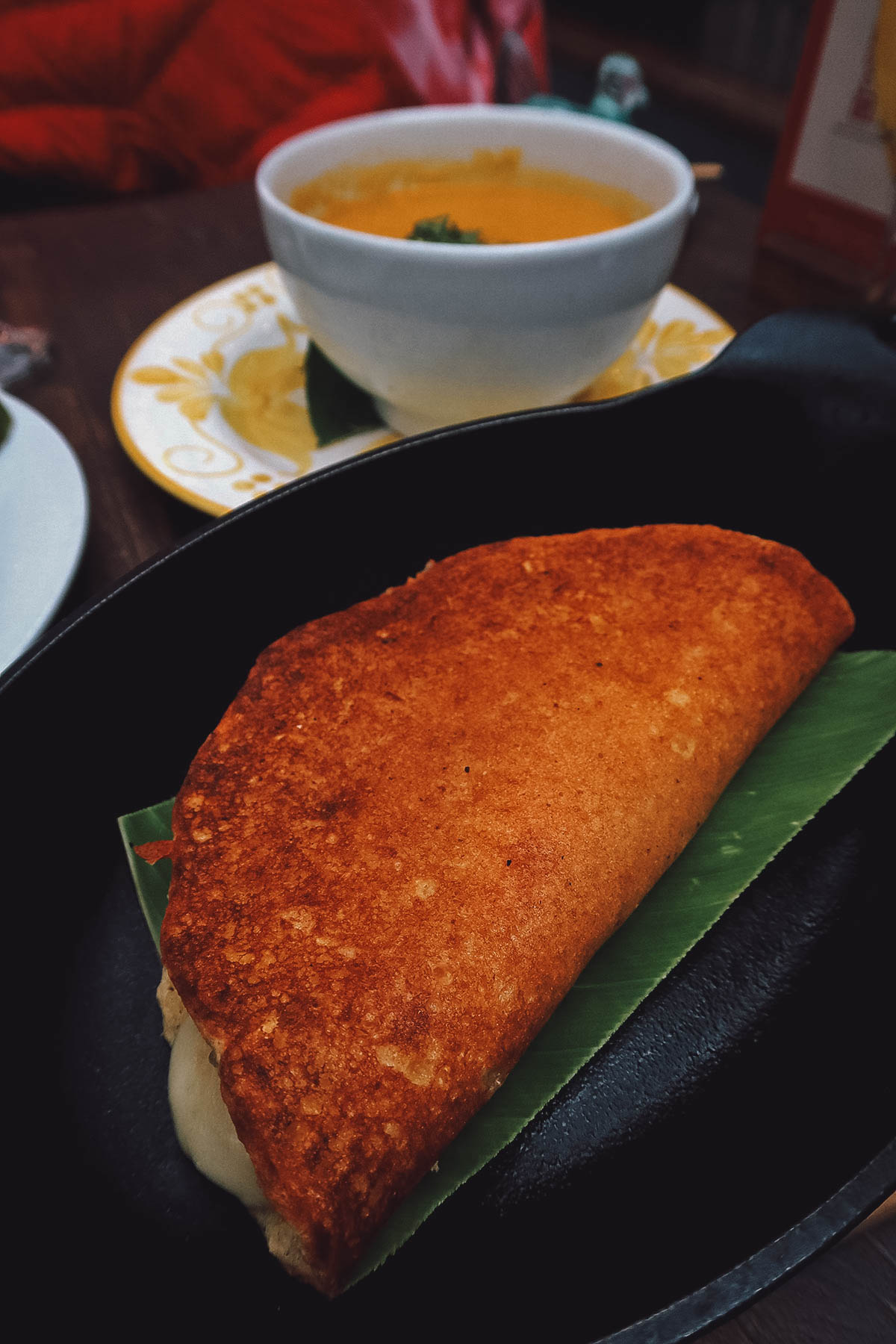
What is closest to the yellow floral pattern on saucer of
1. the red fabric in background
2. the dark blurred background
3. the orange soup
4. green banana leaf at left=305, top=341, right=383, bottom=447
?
green banana leaf at left=305, top=341, right=383, bottom=447

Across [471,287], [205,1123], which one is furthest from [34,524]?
[205,1123]

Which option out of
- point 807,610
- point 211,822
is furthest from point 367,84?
point 211,822

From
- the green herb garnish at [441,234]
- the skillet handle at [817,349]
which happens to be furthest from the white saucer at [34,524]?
the skillet handle at [817,349]

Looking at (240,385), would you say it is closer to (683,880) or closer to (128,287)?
(128,287)

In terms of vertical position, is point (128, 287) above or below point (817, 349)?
below

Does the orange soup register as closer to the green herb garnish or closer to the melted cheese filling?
the green herb garnish

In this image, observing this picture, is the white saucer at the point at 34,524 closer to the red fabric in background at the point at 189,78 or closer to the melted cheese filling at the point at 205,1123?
the melted cheese filling at the point at 205,1123

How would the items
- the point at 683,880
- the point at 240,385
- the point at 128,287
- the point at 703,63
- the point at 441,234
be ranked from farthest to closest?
the point at 703,63, the point at 128,287, the point at 240,385, the point at 441,234, the point at 683,880

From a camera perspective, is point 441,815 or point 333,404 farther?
point 333,404
